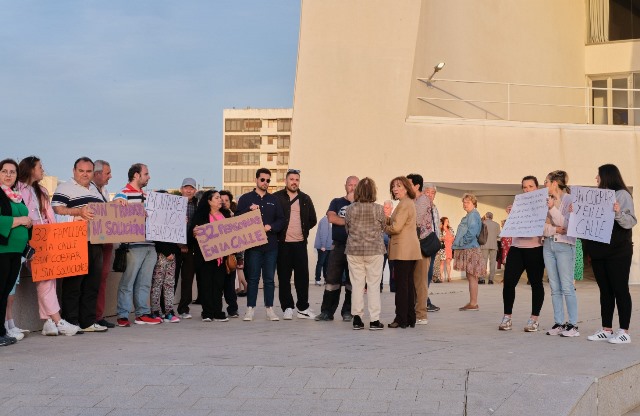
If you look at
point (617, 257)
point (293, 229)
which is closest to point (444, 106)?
point (293, 229)

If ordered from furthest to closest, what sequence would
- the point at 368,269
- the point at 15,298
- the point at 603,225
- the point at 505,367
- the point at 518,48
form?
1. the point at 518,48
2. the point at 368,269
3. the point at 15,298
4. the point at 603,225
5. the point at 505,367

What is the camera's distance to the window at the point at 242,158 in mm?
134625

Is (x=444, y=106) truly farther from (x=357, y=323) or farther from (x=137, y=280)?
(x=137, y=280)

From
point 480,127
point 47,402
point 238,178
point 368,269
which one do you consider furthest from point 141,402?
point 238,178

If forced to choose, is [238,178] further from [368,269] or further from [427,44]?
[368,269]

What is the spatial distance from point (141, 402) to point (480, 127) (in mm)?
16176

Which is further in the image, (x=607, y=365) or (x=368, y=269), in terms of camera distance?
(x=368, y=269)

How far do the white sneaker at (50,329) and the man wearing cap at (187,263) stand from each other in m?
2.46

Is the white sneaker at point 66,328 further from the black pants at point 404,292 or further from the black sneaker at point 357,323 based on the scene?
the black pants at point 404,292

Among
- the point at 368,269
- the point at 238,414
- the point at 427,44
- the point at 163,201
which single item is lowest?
the point at 238,414

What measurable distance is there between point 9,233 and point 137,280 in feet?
7.94

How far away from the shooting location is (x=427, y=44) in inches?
846

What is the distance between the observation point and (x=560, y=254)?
934 centimetres

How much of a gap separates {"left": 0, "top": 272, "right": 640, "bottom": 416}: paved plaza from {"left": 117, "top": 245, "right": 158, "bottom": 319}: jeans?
2.46 ft
